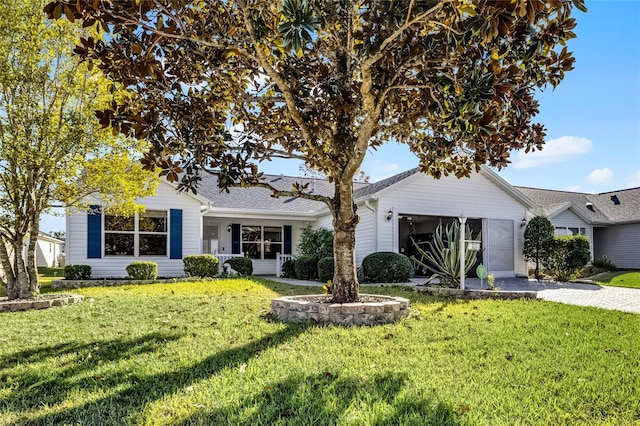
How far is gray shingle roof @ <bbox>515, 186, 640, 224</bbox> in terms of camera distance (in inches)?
837

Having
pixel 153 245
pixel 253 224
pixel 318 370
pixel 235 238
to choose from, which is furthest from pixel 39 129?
pixel 253 224

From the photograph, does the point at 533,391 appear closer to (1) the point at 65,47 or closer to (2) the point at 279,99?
(2) the point at 279,99

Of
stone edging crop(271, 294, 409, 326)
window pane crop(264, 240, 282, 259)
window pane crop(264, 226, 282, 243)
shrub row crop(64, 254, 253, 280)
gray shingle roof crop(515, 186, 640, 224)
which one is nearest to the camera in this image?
stone edging crop(271, 294, 409, 326)

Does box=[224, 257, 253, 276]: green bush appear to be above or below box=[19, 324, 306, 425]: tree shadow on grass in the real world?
above

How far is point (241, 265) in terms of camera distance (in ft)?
49.9

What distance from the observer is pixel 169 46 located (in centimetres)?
527

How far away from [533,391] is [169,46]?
523cm

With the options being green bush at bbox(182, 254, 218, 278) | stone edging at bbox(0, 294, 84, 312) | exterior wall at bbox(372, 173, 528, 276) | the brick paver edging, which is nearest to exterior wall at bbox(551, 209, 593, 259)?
exterior wall at bbox(372, 173, 528, 276)

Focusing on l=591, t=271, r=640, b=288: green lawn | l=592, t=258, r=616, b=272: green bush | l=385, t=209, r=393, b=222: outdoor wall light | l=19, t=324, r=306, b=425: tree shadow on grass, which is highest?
l=385, t=209, r=393, b=222: outdoor wall light

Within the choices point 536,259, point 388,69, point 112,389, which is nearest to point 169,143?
point 388,69

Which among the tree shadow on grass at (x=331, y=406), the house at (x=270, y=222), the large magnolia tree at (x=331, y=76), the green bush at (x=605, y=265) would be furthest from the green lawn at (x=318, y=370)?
the green bush at (x=605, y=265)

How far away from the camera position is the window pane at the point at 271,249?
18328 mm

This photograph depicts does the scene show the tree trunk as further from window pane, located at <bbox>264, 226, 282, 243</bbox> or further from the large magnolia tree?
window pane, located at <bbox>264, 226, 282, 243</bbox>

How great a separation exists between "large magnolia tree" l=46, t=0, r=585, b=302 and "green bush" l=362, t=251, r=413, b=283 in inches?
212
